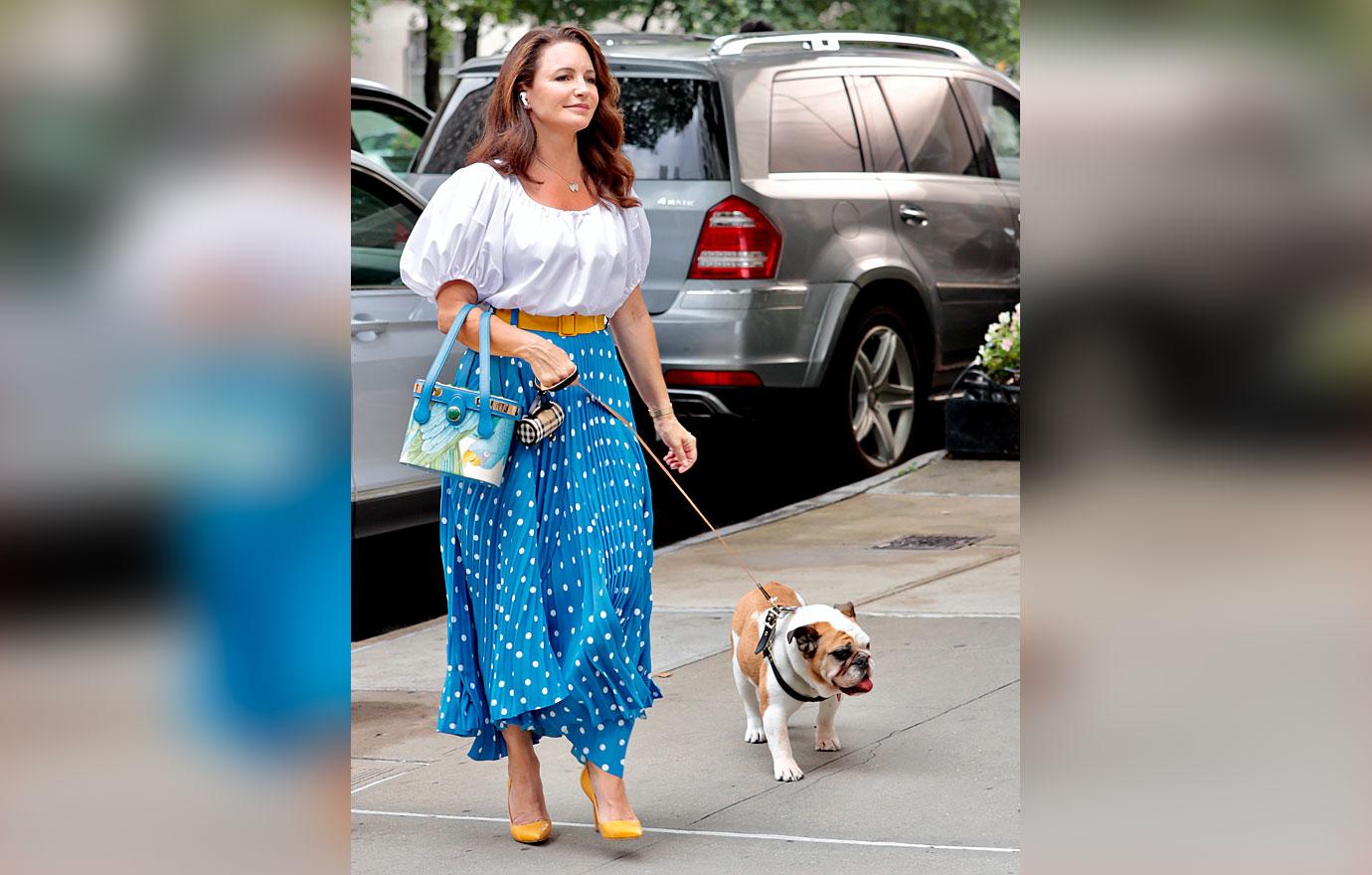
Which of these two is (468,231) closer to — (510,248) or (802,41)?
(510,248)

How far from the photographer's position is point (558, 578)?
4246 millimetres

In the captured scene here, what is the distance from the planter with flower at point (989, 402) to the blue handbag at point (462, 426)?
5701 millimetres

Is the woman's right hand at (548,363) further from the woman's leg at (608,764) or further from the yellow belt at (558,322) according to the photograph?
the woman's leg at (608,764)

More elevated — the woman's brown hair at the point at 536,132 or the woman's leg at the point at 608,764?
the woman's brown hair at the point at 536,132

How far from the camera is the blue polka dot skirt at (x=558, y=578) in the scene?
13.8 ft

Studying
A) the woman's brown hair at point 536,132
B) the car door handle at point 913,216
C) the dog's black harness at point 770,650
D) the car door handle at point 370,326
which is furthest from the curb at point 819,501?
the woman's brown hair at point 536,132

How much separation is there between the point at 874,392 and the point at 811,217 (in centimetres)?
112

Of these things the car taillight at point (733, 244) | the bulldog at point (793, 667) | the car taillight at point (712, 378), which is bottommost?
the bulldog at point (793, 667)

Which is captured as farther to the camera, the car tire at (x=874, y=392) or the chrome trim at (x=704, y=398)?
the car tire at (x=874, y=392)
